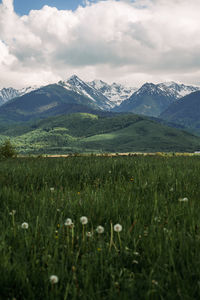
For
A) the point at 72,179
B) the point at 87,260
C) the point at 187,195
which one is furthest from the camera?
the point at 72,179

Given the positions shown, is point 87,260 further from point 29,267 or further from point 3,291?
point 3,291

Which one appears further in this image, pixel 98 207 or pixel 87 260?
pixel 98 207

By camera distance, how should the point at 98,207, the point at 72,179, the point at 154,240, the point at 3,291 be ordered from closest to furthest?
the point at 3,291 < the point at 154,240 < the point at 98,207 < the point at 72,179

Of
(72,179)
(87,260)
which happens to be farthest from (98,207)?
(72,179)

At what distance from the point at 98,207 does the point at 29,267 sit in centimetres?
197

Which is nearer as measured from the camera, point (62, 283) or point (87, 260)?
point (62, 283)

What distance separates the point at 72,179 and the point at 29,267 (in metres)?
6.24

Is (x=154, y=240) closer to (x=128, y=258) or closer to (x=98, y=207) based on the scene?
(x=128, y=258)

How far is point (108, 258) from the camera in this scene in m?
3.00

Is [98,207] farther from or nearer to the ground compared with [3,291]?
farther from the ground

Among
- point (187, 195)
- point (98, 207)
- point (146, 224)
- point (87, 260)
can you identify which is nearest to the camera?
point (87, 260)

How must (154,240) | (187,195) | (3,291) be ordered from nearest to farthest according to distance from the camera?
(3,291) < (154,240) < (187,195)

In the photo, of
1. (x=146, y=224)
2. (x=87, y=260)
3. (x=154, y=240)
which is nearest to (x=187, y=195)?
(x=146, y=224)

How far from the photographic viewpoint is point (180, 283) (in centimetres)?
254
